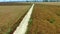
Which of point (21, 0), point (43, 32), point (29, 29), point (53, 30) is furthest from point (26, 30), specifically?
point (21, 0)

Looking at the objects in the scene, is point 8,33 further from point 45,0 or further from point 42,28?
point 45,0

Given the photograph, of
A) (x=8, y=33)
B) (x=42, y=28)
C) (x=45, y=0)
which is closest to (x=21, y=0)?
(x=45, y=0)

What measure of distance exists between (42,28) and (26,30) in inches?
8.3

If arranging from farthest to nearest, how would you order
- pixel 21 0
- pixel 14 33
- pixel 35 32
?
pixel 21 0
pixel 35 32
pixel 14 33

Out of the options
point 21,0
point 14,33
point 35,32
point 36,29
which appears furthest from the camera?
point 21,0

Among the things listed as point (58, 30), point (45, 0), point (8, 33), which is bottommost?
point (45, 0)

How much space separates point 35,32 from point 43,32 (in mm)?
85

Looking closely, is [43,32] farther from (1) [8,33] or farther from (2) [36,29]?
(1) [8,33]

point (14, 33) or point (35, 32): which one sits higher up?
point (14, 33)

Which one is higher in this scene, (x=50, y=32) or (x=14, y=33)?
(x=14, y=33)

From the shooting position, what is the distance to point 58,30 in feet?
5.36

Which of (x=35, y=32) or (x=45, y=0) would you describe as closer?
(x=35, y=32)

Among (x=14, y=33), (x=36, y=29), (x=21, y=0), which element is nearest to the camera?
(x=14, y=33)

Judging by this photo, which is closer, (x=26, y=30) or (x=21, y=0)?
(x=26, y=30)
